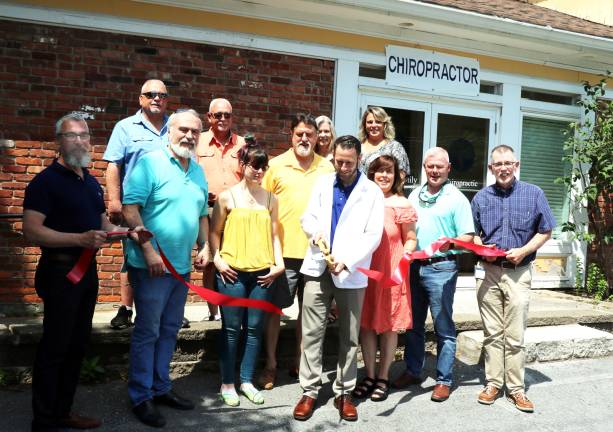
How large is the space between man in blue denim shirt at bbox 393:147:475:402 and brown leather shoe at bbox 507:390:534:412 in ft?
1.58

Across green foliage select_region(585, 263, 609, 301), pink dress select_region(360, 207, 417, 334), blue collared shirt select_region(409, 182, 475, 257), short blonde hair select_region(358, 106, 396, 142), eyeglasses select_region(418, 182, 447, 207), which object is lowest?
green foliage select_region(585, 263, 609, 301)

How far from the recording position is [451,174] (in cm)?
805

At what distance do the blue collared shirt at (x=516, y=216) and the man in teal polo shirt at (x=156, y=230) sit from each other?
224 cm

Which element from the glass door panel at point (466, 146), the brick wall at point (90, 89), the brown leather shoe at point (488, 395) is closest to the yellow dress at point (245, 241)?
the brown leather shoe at point (488, 395)

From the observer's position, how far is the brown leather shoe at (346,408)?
13.7 feet

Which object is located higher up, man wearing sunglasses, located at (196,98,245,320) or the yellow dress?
man wearing sunglasses, located at (196,98,245,320)

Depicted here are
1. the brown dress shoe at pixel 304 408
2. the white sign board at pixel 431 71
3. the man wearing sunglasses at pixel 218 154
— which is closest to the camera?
the brown dress shoe at pixel 304 408

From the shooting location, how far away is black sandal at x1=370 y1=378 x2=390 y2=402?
4562 mm

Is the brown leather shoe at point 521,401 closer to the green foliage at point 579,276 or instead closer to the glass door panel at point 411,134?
the glass door panel at point 411,134

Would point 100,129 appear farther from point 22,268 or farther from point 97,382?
point 97,382

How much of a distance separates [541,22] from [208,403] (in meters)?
6.49

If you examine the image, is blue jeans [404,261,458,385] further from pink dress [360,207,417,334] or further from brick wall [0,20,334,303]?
brick wall [0,20,334,303]

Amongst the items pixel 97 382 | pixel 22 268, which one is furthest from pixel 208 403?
pixel 22 268

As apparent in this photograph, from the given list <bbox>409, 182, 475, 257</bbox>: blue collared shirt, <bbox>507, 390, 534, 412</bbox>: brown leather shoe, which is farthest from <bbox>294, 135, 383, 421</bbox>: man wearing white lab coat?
<bbox>507, 390, 534, 412</bbox>: brown leather shoe
